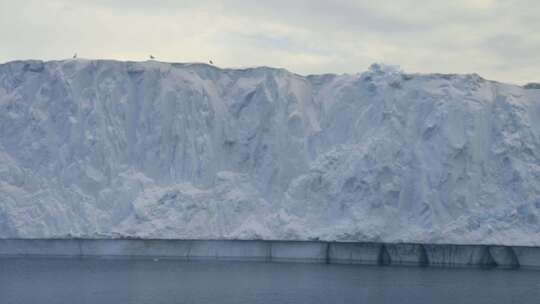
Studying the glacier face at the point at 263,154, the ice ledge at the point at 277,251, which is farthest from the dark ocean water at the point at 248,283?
the glacier face at the point at 263,154

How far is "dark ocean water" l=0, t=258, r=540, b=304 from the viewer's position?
108 feet

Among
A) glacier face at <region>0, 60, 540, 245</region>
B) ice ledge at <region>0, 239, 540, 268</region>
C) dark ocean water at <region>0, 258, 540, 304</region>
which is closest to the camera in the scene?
dark ocean water at <region>0, 258, 540, 304</region>

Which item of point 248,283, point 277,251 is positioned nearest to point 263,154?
point 277,251

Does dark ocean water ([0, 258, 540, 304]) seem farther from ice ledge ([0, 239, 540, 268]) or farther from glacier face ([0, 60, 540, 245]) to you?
glacier face ([0, 60, 540, 245])

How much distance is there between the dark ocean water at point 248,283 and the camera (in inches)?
1291

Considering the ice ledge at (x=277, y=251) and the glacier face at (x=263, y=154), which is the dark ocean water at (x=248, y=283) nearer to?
the ice ledge at (x=277, y=251)

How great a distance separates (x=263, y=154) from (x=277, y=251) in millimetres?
6260

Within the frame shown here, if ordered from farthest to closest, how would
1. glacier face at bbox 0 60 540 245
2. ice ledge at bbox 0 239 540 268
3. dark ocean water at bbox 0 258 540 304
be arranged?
1. glacier face at bbox 0 60 540 245
2. ice ledge at bbox 0 239 540 268
3. dark ocean water at bbox 0 258 540 304

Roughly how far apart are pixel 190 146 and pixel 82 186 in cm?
502

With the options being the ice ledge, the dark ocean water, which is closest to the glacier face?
the ice ledge

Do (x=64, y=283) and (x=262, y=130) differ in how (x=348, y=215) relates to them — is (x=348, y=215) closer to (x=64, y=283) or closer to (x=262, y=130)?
(x=262, y=130)

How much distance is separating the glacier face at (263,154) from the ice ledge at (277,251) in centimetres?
95

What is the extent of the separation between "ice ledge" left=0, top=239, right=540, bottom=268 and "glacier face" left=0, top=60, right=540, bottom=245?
3.12ft

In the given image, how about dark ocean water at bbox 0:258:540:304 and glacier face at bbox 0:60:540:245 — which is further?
glacier face at bbox 0:60:540:245
